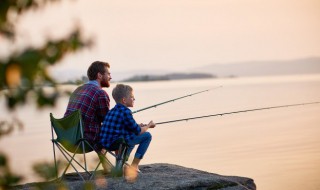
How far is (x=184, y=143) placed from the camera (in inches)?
535

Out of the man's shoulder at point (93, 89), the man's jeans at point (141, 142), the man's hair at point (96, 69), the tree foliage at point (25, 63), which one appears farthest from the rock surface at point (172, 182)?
the tree foliage at point (25, 63)

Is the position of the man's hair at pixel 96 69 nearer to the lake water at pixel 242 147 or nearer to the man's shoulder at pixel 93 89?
the man's shoulder at pixel 93 89

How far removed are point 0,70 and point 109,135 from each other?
4.26 metres

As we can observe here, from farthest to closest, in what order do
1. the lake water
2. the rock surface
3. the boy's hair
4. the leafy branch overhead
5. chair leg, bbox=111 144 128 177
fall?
the lake water, the boy's hair, chair leg, bbox=111 144 128 177, the rock surface, the leafy branch overhead

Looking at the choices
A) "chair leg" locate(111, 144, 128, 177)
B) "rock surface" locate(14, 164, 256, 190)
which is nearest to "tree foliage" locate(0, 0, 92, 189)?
"rock surface" locate(14, 164, 256, 190)

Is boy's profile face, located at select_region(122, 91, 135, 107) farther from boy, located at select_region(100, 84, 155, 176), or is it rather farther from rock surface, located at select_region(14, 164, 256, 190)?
rock surface, located at select_region(14, 164, 256, 190)

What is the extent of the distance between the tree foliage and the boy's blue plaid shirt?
161 inches

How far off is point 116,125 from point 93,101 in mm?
378

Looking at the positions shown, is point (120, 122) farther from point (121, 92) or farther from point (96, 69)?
point (96, 69)

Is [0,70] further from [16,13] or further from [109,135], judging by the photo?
[109,135]

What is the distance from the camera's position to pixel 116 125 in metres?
5.71

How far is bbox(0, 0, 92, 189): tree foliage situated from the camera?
58.1 inches

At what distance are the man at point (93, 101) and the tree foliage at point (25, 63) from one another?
427cm

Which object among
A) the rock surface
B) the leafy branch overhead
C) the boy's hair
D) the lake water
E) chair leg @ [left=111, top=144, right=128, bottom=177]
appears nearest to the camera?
the leafy branch overhead
